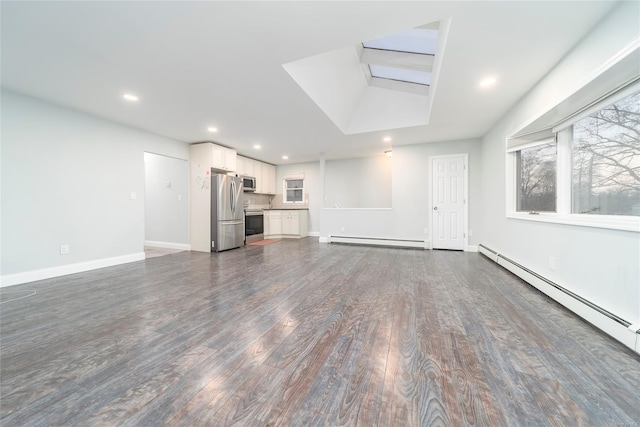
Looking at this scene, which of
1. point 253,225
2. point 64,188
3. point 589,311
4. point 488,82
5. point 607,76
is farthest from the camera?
point 253,225

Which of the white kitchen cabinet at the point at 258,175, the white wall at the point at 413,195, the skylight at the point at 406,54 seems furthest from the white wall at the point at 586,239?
the white kitchen cabinet at the point at 258,175

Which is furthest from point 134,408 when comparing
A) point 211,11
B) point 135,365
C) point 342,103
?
point 342,103

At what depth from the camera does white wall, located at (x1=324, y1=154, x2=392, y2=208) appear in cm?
662

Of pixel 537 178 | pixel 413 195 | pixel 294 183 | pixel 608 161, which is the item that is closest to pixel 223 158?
pixel 294 183

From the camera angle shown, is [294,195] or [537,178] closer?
[537,178]

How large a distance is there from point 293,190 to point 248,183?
1851mm

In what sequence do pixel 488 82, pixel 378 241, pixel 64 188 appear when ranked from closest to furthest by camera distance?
pixel 488 82 < pixel 64 188 < pixel 378 241

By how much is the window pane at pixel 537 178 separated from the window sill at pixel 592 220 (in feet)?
0.57

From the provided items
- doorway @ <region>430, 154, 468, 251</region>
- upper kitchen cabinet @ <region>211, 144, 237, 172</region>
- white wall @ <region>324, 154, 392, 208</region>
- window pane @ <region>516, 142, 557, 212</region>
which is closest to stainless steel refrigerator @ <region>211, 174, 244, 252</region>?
upper kitchen cabinet @ <region>211, 144, 237, 172</region>

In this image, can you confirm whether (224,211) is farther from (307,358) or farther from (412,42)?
(412,42)

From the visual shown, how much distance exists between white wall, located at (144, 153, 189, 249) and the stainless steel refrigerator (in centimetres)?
74

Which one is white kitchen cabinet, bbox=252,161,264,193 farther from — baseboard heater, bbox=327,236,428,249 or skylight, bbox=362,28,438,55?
skylight, bbox=362,28,438,55

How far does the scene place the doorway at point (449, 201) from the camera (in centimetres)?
486

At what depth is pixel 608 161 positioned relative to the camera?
A: 6.32 feet
